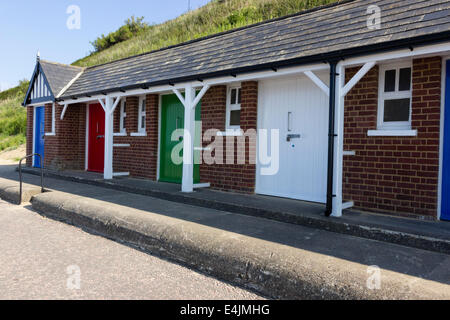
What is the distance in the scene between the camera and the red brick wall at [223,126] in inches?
296

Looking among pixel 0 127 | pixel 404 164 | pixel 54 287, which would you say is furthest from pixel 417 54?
pixel 0 127

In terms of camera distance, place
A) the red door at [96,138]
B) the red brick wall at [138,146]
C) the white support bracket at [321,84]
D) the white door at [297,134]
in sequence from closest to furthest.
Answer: the white support bracket at [321,84] < the white door at [297,134] < the red brick wall at [138,146] < the red door at [96,138]

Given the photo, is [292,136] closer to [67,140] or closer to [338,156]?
[338,156]

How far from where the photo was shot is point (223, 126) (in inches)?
320

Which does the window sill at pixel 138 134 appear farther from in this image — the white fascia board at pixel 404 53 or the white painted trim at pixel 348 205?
the white fascia board at pixel 404 53

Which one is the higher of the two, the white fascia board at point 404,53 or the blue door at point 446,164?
the white fascia board at point 404,53

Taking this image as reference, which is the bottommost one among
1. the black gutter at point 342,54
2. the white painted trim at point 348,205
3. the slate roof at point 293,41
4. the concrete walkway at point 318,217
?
the concrete walkway at point 318,217

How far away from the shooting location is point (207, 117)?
8453 mm

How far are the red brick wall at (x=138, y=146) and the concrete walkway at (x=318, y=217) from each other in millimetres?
1457

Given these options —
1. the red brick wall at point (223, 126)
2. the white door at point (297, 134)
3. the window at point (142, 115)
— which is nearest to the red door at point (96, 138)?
the window at point (142, 115)

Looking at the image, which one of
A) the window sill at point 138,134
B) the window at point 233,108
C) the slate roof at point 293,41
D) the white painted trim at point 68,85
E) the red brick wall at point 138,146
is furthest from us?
the white painted trim at point 68,85

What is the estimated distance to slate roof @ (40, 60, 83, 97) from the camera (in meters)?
12.4

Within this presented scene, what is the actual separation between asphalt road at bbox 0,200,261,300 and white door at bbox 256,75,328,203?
334cm
